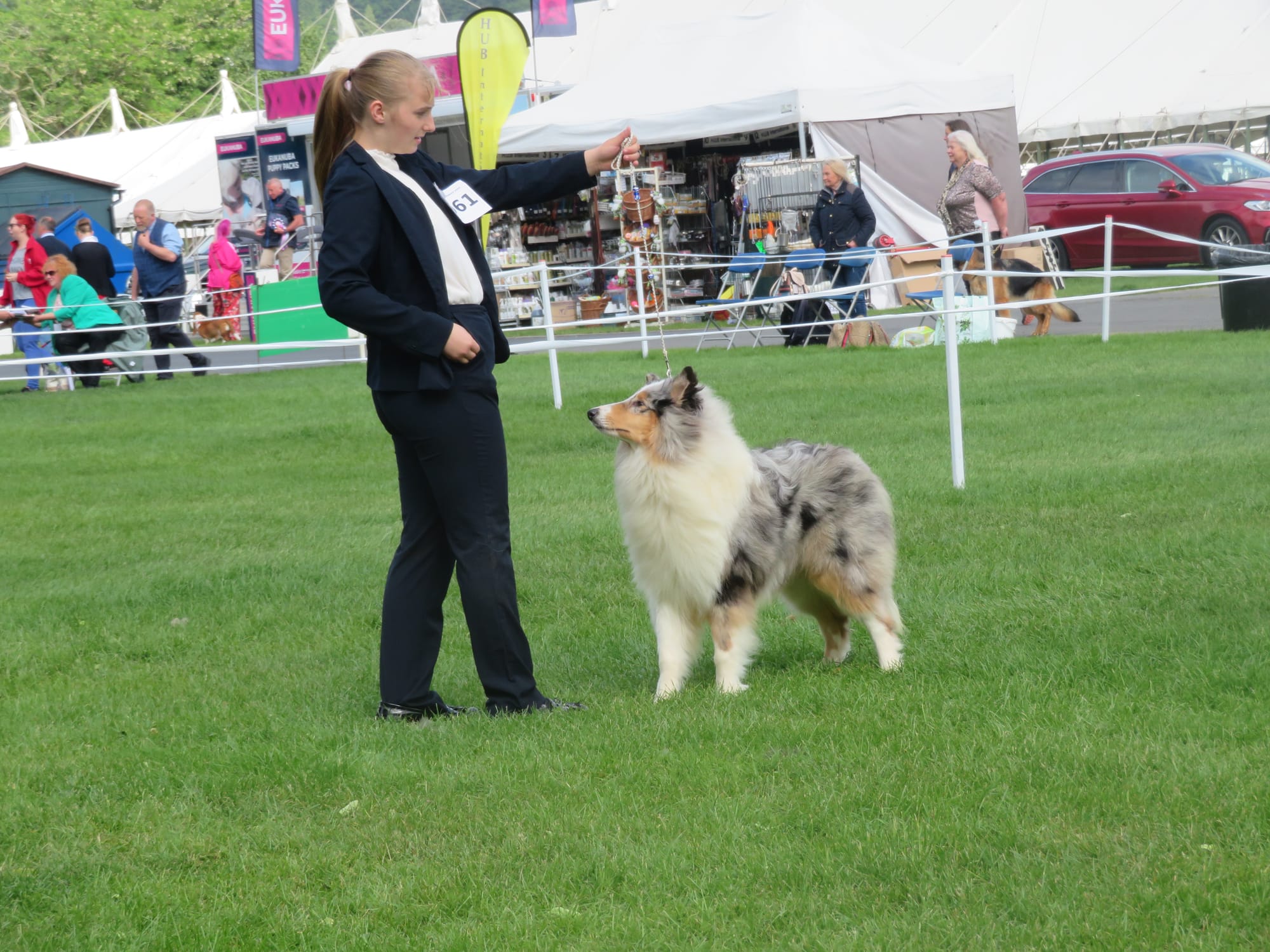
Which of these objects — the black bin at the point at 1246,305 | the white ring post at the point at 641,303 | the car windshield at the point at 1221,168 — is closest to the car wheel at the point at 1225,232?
the car windshield at the point at 1221,168

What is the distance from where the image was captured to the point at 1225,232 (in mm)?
20578

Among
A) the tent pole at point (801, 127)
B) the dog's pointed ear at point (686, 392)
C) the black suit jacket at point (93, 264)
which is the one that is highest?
the tent pole at point (801, 127)

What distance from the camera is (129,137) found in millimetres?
42156

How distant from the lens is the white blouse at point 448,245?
179 inches

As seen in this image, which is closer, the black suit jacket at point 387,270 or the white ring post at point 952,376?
the black suit jacket at point 387,270

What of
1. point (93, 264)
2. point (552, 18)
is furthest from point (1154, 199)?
point (93, 264)

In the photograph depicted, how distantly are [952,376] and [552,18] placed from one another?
72.1ft

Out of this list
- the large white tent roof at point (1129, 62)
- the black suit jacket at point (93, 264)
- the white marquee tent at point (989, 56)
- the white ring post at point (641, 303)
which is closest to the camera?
the white ring post at point (641, 303)

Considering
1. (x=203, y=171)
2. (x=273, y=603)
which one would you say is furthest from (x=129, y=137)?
(x=273, y=603)

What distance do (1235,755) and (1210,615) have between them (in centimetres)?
161

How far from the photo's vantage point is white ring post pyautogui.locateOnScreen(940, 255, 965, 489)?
26.5ft

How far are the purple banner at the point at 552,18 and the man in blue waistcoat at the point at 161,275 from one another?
11.0 meters

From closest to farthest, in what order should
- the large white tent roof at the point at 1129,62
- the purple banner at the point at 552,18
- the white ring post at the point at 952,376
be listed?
the white ring post at the point at 952,376 → the large white tent roof at the point at 1129,62 → the purple banner at the point at 552,18

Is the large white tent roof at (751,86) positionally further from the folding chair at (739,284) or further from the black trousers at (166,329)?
the black trousers at (166,329)
